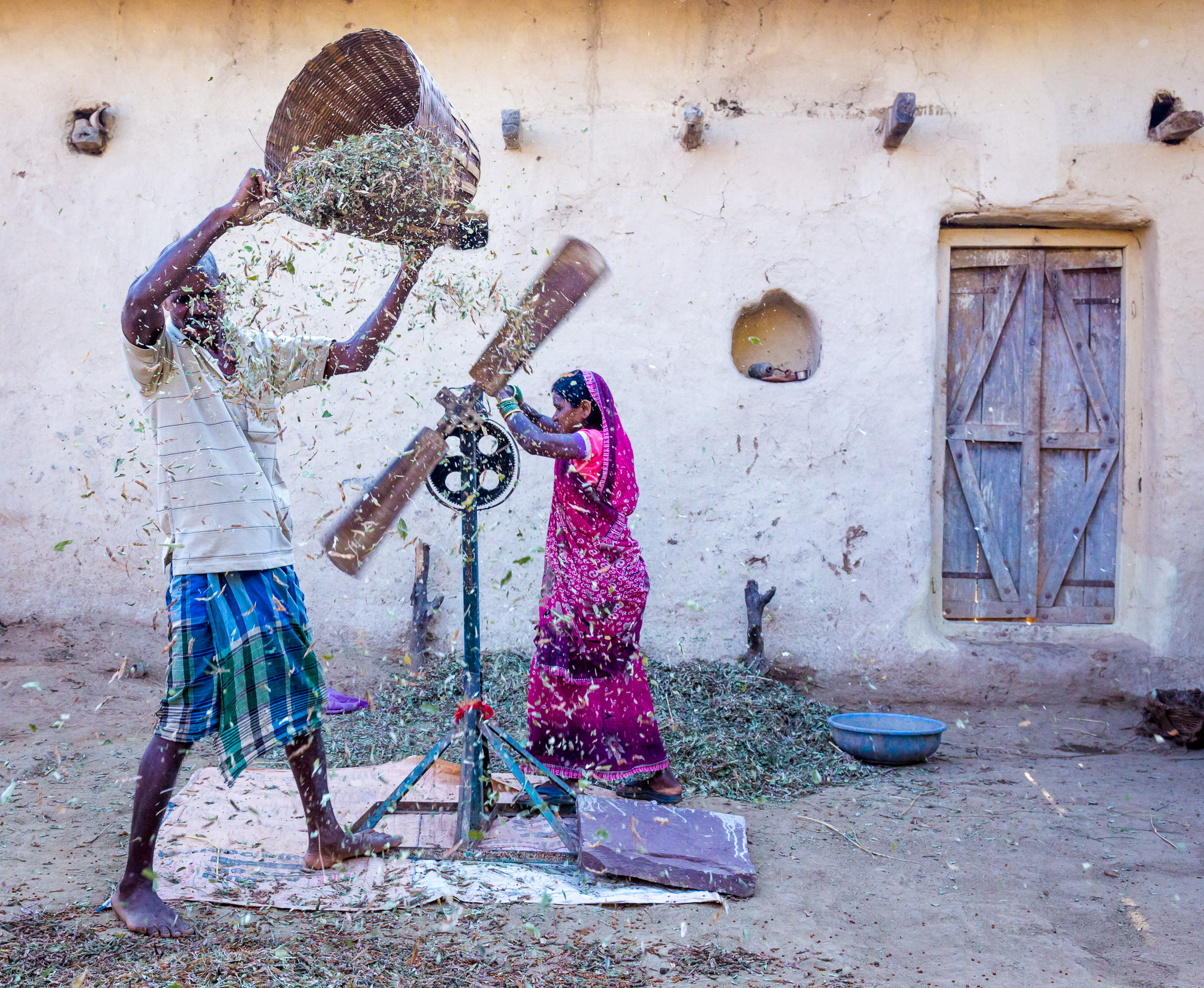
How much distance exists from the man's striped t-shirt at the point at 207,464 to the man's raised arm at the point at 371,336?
33 centimetres

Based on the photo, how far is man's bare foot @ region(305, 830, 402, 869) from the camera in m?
2.82

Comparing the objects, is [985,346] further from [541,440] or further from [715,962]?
[715,962]

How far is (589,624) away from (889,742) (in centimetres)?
157

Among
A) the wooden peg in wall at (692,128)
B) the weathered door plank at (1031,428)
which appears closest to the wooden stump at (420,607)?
the wooden peg in wall at (692,128)

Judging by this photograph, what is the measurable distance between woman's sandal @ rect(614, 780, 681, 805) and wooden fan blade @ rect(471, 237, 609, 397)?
1594 mm

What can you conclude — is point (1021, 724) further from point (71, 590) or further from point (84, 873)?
point (71, 590)

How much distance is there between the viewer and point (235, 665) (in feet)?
8.34

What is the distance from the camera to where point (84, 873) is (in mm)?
2812

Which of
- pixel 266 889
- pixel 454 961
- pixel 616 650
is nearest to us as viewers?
pixel 454 961

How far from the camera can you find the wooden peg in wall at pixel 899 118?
190 inches

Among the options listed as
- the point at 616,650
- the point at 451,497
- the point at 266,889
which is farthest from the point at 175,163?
the point at 266,889

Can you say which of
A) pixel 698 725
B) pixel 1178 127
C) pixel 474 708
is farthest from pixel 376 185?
pixel 1178 127

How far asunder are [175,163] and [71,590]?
2396 mm

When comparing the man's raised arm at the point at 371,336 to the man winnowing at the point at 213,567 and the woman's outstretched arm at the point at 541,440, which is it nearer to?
the man winnowing at the point at 213,567
